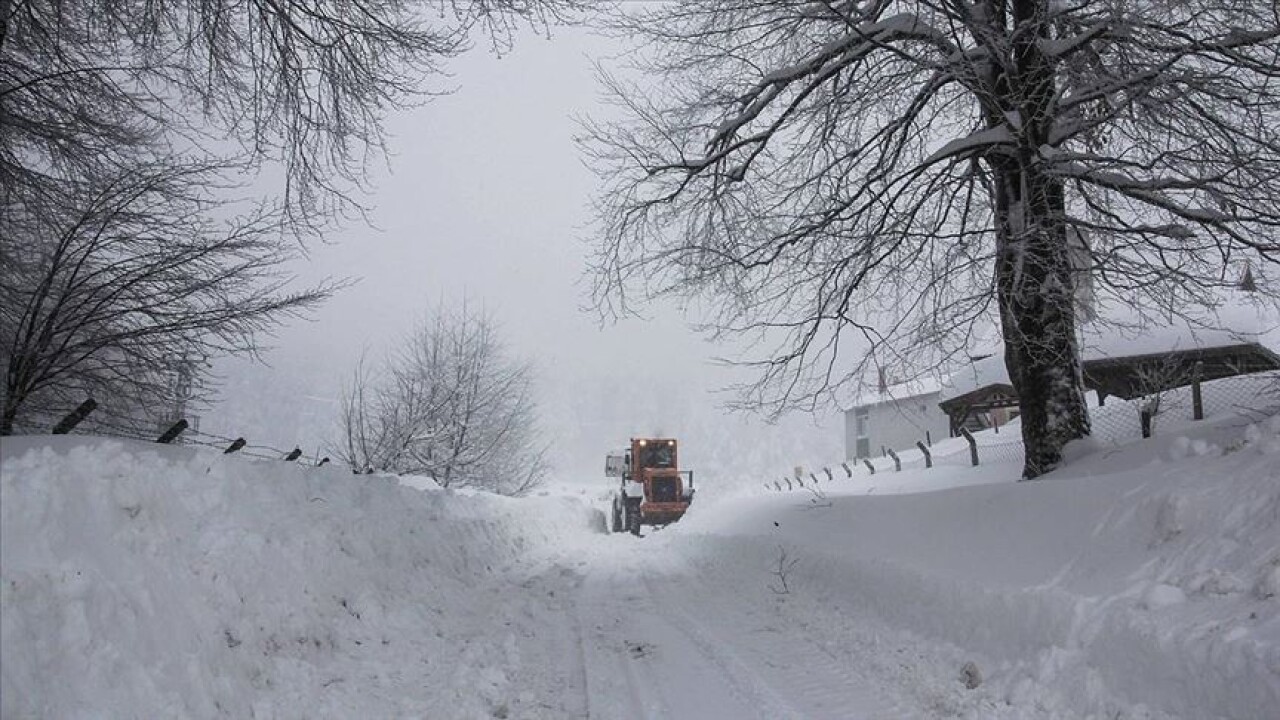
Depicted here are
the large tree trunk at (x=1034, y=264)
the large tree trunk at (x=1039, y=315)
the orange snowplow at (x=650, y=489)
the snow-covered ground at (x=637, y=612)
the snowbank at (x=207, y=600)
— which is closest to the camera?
the snowbank at (x=207, y=600)

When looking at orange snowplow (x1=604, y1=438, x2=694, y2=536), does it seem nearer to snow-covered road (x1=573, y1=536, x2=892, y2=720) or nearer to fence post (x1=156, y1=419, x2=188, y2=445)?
snow-covered road (x1=573, y1=536, x2=892, y2=720)

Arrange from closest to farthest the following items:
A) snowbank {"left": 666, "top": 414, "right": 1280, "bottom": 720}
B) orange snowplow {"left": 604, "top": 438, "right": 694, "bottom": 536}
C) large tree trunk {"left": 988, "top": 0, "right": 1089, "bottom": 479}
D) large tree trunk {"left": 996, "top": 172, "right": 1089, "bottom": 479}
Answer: snowbank {"left": 666, "top": 414, "right": 1280, "bottom": 720} → large tree trunk {"left": 988, "top": 0, "right": 1089, "bottom": 479} → large tree trunk {"left": 996, "top": 172, "right": 1089, "bottom": 479} → orange snowplow {"left": 604, "top": 438, "right": 694, "bottom": 536}

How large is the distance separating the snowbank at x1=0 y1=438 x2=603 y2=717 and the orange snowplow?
1783 cm

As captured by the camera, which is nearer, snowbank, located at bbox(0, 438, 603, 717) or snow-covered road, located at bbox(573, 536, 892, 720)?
snowbank, located at bbox(0, 438, 603, 717)

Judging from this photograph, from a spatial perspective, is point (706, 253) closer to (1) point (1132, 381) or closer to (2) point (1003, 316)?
(2) point (1003, 316)

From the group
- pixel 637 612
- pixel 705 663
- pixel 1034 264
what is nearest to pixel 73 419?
pixel 705 663

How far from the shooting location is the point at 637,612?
836 cm

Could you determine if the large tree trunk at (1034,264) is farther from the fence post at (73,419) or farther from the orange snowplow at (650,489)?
the orange snowplow at (650,489)

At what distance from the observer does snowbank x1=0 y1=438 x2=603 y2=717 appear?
3.36 meters

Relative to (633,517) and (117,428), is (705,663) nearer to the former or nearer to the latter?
(117,428)

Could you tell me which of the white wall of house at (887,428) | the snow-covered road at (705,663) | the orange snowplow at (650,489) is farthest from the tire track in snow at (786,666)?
the white wall of house at (887,428)

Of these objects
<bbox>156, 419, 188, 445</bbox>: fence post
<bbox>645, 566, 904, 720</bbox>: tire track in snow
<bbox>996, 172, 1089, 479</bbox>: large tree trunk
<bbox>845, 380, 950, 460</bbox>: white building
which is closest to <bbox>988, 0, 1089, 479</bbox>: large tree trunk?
<bbox>996, 172, 1089, 479</bbox>: large tree trunk

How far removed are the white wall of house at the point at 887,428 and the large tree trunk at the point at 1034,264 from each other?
24760mm

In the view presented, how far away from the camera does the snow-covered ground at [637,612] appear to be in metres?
3.64
